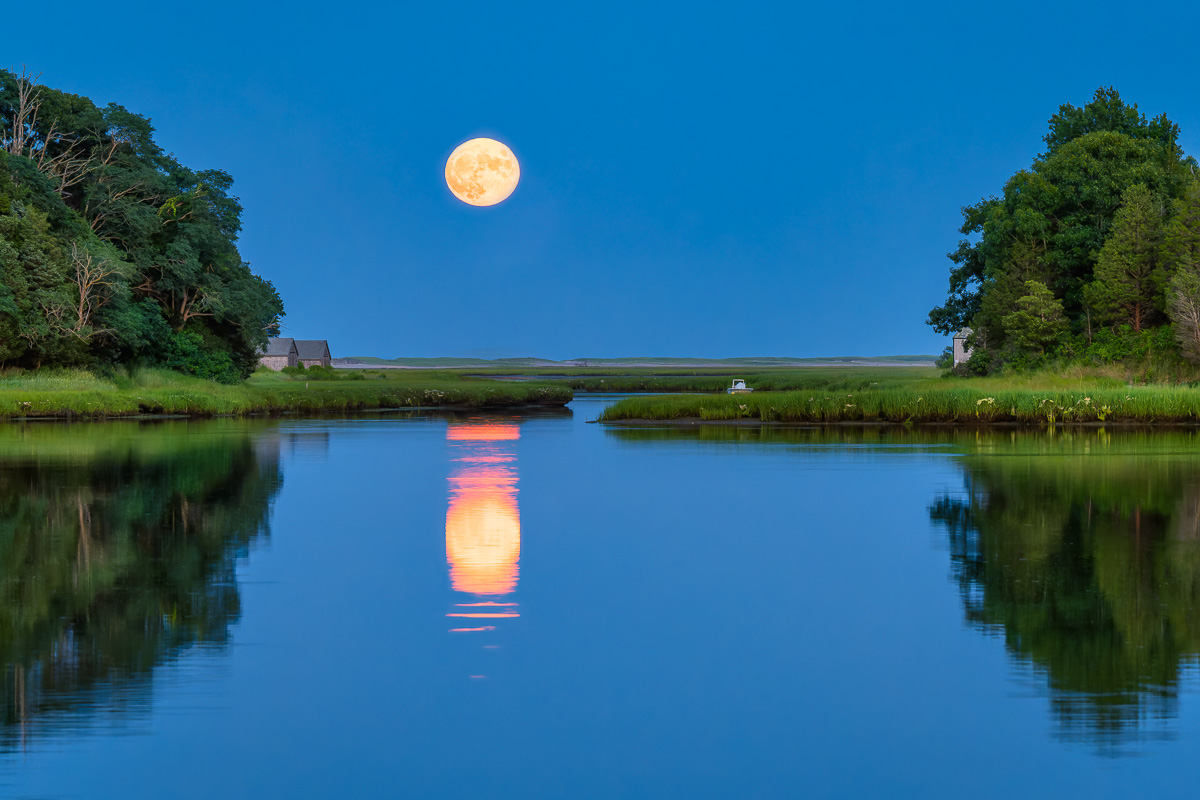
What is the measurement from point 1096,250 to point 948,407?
2358 cm

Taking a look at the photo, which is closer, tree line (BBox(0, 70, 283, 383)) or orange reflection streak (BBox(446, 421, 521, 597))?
orange reflection streak (BBox(446, 421, 521, 597))

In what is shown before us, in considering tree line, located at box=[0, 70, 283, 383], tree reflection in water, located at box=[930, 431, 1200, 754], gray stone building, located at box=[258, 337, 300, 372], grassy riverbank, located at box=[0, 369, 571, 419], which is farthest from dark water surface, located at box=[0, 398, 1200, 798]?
gray stone building, located at box=[258, 337, 300, 372]

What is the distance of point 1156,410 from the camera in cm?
4306

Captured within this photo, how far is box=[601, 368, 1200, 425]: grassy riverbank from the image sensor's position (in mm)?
43000

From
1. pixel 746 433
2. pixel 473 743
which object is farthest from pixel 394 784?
pixel 746 433

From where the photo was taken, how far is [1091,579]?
41.3ft

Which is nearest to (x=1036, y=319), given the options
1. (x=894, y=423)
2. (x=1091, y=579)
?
(x=894, y=423)

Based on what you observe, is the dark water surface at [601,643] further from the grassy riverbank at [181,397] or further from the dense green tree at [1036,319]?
the dense green tree at [1036,319]

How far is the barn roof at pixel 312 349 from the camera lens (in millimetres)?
144875

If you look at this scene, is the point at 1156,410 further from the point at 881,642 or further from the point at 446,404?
the point at 446,404

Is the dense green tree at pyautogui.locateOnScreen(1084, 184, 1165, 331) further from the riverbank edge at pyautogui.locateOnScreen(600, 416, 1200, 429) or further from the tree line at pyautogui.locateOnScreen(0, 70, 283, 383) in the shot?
the tree line at pyautogui.locateOnScreen(0, 70, 283, 383)

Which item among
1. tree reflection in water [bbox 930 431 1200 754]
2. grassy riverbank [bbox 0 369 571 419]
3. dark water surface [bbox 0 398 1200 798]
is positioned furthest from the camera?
grassy riverbank [bbox 0 369 571 419]

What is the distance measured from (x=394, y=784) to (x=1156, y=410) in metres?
43.3

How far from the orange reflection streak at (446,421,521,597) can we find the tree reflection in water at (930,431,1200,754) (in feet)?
18.3
